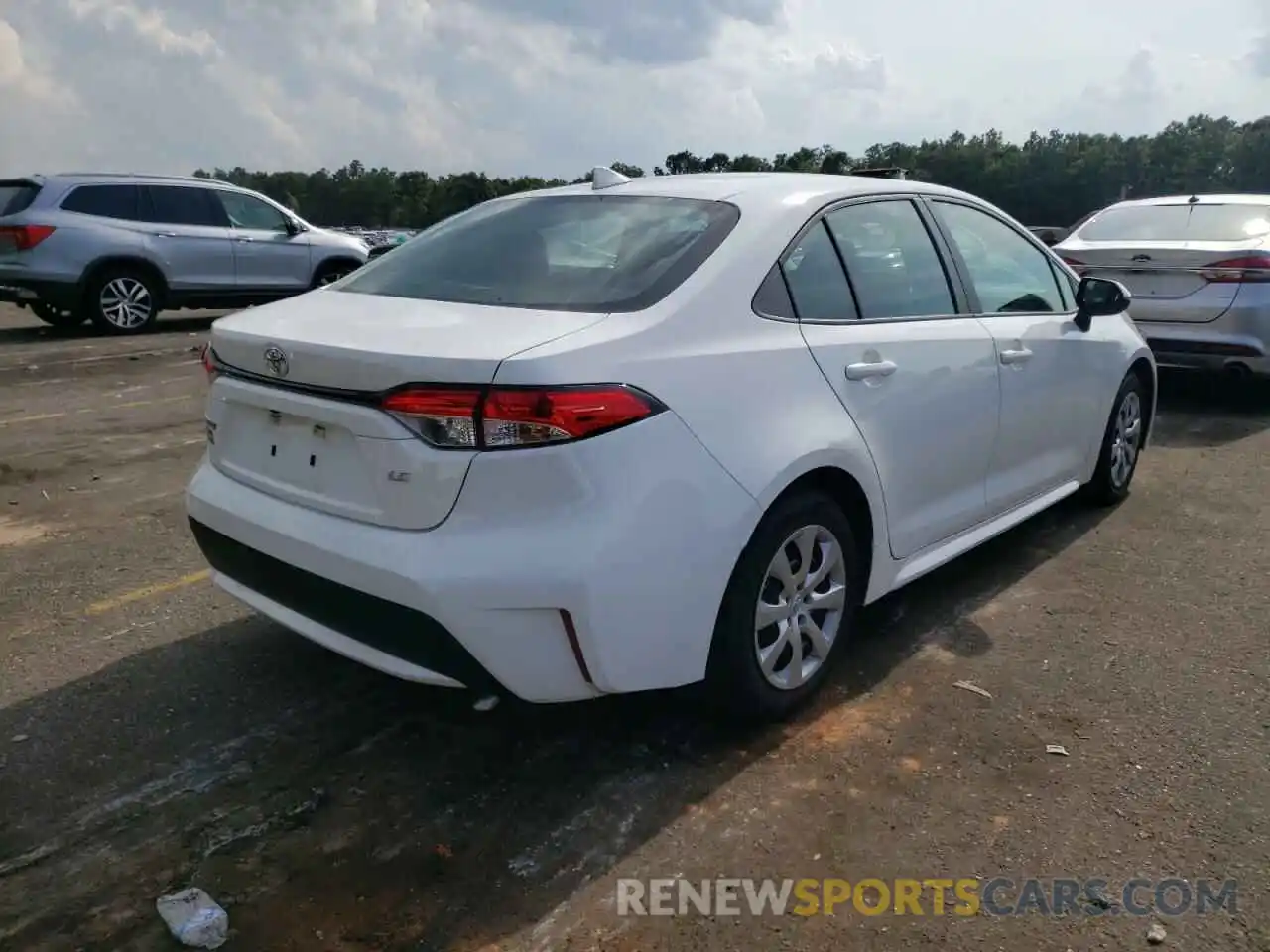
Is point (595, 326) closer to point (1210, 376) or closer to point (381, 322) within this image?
point (381, 322)

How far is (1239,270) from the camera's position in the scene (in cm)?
734

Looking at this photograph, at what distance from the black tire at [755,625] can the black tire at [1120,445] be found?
2549mm

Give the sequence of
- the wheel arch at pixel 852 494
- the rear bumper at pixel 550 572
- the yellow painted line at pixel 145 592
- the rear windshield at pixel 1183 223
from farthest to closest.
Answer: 1. the rear windshield at pixel 1183 223
2. the yellow painted line at pixel 145 592
3. the wheel arch at pixel 852 494
4. the rear bumper at pixel 550 572

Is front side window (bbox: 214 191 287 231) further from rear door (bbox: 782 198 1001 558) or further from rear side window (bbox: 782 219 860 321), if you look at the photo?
rear side window (bbox: 782 219 860 321)

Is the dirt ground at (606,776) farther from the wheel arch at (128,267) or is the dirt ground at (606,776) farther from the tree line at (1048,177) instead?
the tree line at (1048,177)

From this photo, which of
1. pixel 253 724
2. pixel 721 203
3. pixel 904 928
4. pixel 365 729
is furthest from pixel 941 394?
pixel 253 724

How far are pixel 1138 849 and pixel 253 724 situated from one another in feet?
8.15

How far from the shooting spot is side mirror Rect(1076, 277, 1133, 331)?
188 inches

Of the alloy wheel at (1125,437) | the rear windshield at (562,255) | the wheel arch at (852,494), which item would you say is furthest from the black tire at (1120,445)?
the rear windshield at (562,255)

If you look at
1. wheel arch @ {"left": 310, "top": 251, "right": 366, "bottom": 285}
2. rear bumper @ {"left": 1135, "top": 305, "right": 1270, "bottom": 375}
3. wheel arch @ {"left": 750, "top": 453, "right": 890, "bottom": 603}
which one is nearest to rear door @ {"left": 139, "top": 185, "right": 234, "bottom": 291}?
wheel arch @ {"left": 310, "top": 251, "right": 366, "bottom": 285}

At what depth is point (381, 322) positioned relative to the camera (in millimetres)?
2902

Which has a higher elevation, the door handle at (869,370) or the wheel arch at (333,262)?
the wheel arch at (333,262)

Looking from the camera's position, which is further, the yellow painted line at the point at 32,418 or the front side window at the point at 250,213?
the front side window at the point at 250,213

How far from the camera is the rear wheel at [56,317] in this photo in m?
12.5
